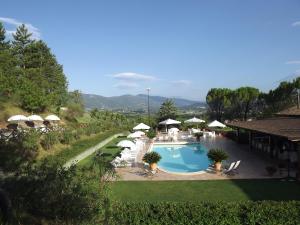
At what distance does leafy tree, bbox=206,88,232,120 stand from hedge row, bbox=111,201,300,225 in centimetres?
4752

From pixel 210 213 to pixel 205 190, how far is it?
4.39 meters

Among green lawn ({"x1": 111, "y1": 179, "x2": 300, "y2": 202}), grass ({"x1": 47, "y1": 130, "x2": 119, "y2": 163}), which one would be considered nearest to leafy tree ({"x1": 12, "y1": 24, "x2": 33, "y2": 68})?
grass ({"x1": 47, "y1": 130, "x2": 119, "y2": 163})

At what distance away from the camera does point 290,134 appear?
15.2m

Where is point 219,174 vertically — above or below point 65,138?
below

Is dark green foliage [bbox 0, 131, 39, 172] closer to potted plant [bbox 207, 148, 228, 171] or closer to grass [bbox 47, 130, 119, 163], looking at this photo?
grass [bbox 47, 130, 119, 163]

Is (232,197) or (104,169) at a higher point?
(104,169)

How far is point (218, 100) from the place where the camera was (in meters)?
58.5

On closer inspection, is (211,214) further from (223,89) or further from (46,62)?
(223,89)

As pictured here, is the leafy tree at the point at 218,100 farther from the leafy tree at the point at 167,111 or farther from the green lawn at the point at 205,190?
the green lawn at the point at 205,190

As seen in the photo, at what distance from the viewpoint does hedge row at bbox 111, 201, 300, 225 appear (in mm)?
9453

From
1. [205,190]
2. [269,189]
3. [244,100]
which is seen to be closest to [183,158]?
[205,190]

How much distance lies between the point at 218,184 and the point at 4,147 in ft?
32.4

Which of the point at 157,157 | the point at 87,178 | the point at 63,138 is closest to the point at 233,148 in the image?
the point at 157,157

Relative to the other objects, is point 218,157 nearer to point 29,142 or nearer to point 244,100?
point 29,142
